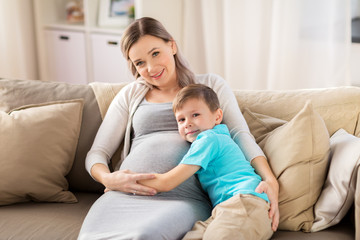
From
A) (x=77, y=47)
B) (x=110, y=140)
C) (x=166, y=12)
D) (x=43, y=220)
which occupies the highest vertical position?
(x=166, y=12)

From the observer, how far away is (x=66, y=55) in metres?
3.90

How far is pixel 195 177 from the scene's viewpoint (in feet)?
5.75

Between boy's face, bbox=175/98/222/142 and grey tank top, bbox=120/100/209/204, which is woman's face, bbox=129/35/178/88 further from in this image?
boy's face, bbox=175/98/222/142

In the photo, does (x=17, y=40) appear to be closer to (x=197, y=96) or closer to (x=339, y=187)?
(x=197, y=96)

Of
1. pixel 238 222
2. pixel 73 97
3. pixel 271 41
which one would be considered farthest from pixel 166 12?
pixel 238 222

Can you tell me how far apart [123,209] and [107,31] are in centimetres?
230

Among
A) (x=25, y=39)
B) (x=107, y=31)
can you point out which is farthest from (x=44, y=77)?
(x=107, y=31)

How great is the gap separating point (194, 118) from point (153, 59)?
340 millimetres

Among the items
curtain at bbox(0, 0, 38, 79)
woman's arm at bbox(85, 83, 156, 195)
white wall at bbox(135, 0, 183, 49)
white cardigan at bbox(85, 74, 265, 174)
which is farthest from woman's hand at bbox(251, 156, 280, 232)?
curtain at bbox(0, 0, 38, 79)

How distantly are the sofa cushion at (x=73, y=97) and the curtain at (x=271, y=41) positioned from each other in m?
1.43

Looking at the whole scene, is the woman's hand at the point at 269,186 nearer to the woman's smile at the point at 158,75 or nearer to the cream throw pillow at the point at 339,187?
the cream throw pillow at the point at 339,187

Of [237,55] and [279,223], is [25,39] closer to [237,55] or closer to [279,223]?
[237,55]

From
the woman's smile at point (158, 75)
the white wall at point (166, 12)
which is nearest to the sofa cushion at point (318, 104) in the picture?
the woman's smile at point (158, 75)

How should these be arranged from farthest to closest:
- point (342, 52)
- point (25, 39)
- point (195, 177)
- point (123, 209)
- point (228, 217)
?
point (25, 39), point (342, 52), point (195, 177), point (123, 209), point (228, 217)
